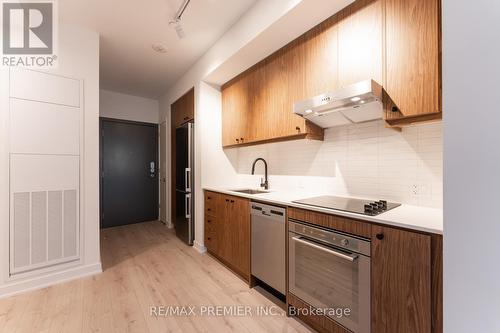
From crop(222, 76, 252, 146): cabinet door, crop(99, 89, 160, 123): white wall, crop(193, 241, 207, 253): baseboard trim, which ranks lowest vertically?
crop(193, 241, 207, 253): baseboard trim

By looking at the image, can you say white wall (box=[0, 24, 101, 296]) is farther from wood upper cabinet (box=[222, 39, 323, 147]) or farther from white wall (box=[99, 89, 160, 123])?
white wall (box=[99, 89, 160, 123])

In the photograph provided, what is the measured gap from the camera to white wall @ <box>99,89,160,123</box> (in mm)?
4352

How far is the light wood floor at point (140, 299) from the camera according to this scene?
5.42 ft

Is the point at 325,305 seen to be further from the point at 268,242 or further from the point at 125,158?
the point at 125,158

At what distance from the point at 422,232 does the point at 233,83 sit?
2.62 meters

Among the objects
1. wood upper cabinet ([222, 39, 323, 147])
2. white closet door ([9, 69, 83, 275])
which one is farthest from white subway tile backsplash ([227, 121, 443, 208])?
white closet door ([9, 69, 83, 275])

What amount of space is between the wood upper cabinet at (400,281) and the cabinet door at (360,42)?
39.6 inches

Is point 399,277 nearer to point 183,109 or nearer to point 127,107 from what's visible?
point 183,109

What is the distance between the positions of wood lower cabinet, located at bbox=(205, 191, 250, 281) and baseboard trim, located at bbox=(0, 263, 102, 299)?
4.30 ft

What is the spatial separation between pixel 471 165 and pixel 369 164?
129 centimetres

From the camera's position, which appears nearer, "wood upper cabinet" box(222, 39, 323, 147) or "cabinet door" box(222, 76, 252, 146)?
"wood upper cabinet" box(222, 39, 323, 147)

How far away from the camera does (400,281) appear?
3.70ft

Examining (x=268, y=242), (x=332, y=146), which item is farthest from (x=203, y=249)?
(x=332, y=146)

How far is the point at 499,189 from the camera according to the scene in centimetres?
57
